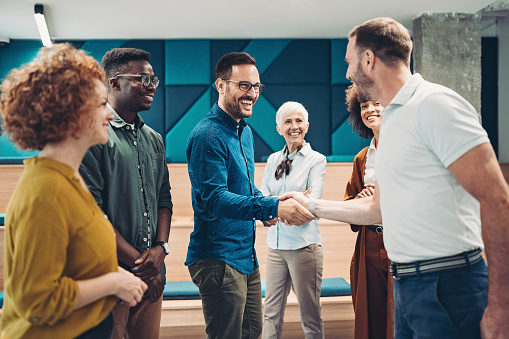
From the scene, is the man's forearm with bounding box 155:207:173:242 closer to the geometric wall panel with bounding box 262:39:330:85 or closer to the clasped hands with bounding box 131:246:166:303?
the clasped hands with bounding box 131:246:166:303

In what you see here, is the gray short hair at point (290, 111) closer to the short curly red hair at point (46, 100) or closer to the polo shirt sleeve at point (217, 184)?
the polo shirt sleeve at point (217, 184)

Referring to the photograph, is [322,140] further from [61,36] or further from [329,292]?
[61,36]

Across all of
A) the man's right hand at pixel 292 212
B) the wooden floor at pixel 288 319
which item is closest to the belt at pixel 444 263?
the man's right hand at pixel 292 212

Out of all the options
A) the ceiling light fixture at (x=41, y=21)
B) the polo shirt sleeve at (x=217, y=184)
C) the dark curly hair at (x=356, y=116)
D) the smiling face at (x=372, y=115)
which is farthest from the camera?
the ceiling light fixture at (x=41, y=21)

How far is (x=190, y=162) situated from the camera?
6.37ft

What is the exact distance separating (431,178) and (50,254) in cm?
97

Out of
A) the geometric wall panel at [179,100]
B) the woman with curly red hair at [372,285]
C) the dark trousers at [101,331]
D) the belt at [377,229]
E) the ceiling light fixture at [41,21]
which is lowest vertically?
the woman with curly red hair at [372,285]

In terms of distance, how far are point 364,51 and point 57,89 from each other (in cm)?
97

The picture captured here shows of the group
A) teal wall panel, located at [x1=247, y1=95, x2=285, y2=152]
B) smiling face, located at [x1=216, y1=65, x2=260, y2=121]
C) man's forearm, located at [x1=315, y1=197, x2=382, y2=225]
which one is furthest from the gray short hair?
teal wall panel, located at [x1=247, y1=95, x2=285, y2=152]

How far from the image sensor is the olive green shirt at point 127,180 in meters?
1.62

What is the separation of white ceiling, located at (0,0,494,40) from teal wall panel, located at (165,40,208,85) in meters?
0.13

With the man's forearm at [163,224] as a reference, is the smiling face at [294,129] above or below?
above

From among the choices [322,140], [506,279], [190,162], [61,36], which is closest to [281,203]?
[190,162]

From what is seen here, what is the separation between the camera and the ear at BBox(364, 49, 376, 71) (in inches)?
56.4
